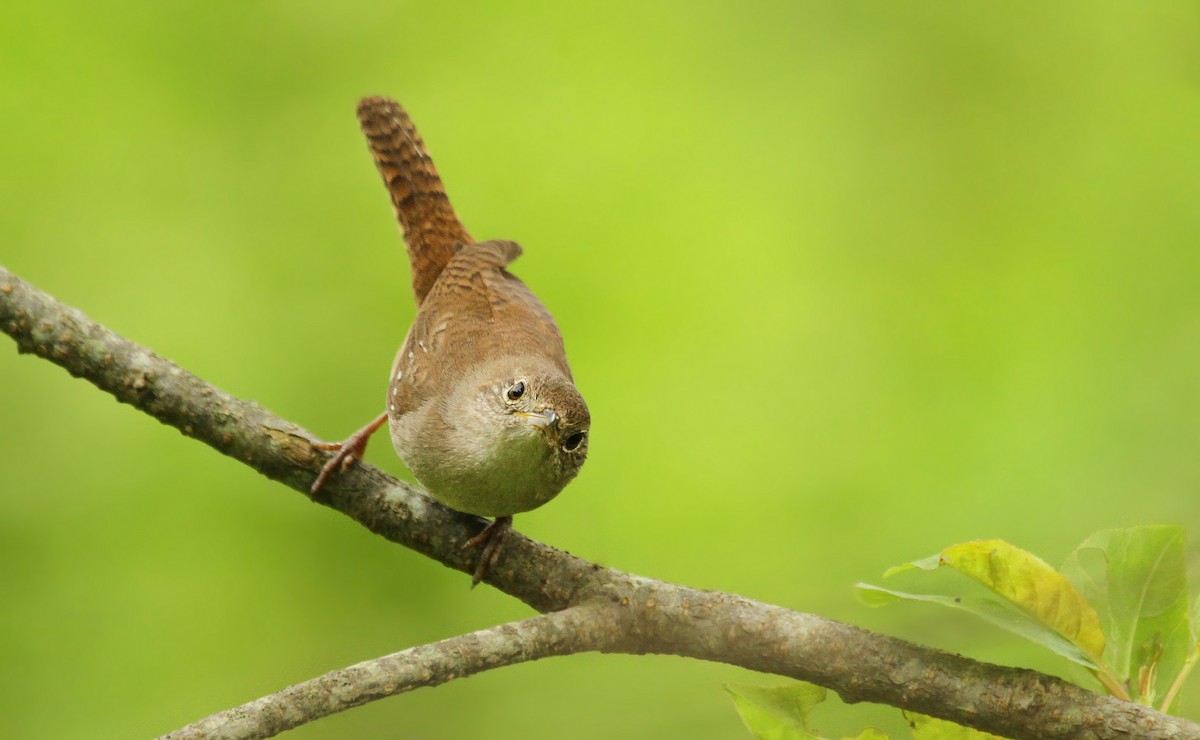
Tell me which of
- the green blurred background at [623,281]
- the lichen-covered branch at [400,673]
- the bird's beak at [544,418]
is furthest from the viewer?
the green blurred background at [623,281]

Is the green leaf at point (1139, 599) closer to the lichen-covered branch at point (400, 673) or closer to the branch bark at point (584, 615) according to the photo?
the branch bark at point (584, 615)

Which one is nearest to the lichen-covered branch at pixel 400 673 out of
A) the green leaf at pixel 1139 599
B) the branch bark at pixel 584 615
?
the branch bark at pixel 584 615

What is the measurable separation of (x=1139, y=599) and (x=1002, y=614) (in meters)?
0.31

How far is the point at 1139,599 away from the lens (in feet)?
7.25

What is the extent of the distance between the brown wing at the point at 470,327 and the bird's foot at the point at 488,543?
748 millimetres

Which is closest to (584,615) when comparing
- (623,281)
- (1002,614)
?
(1002,614)

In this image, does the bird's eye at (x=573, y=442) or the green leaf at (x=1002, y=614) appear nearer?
the green leaf at (x=1002, y=614)

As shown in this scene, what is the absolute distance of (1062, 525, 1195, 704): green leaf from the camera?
7.07 feet

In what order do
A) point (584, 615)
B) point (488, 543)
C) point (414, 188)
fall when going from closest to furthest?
point (584, 615) < point (488, 543) < point (414, 188)

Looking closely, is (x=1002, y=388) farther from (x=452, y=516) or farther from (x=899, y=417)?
(x=452, y=516)

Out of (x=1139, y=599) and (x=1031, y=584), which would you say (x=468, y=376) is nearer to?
(x=1031, y=584)

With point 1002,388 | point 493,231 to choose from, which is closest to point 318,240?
point 493,231

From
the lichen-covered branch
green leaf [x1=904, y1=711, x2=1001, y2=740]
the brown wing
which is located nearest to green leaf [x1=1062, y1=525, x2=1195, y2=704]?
green leaf [x1=904, y1=711, x2=1001, y2=740]

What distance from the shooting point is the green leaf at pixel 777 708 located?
202cm
